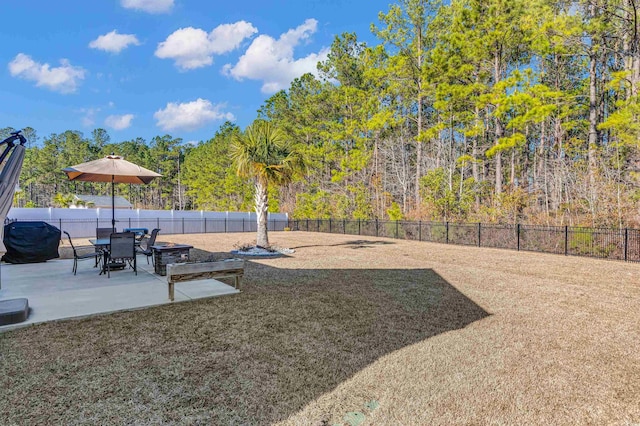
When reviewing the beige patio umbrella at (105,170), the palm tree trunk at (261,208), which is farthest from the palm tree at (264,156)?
the beige patio umbrella at (105,170)

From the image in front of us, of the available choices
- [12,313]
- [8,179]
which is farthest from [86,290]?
[8,179]

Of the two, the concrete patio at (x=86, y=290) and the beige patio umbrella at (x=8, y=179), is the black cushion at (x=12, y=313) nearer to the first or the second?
the concrete patio at (x=86, y=290)

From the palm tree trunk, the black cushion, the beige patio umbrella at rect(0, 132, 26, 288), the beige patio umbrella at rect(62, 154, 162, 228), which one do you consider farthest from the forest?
the black cushion

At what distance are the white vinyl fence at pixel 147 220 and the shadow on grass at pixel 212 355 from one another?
54.0 feet

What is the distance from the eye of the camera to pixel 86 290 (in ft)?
19.6

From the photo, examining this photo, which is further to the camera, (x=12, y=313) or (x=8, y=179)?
(x=12, y=313)

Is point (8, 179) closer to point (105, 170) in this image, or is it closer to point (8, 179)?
point (8, 179)

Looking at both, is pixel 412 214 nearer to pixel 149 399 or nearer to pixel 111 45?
pixel 149 399

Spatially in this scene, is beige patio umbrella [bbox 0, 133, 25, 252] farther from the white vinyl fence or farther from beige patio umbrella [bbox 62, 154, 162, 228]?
the white vinyl fence

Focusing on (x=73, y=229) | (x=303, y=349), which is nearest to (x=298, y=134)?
(x=73, y=229)

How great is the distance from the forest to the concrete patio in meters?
7.69

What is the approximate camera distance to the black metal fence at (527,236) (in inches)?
424

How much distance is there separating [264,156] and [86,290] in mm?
7163

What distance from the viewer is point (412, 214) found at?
20.3 meters
